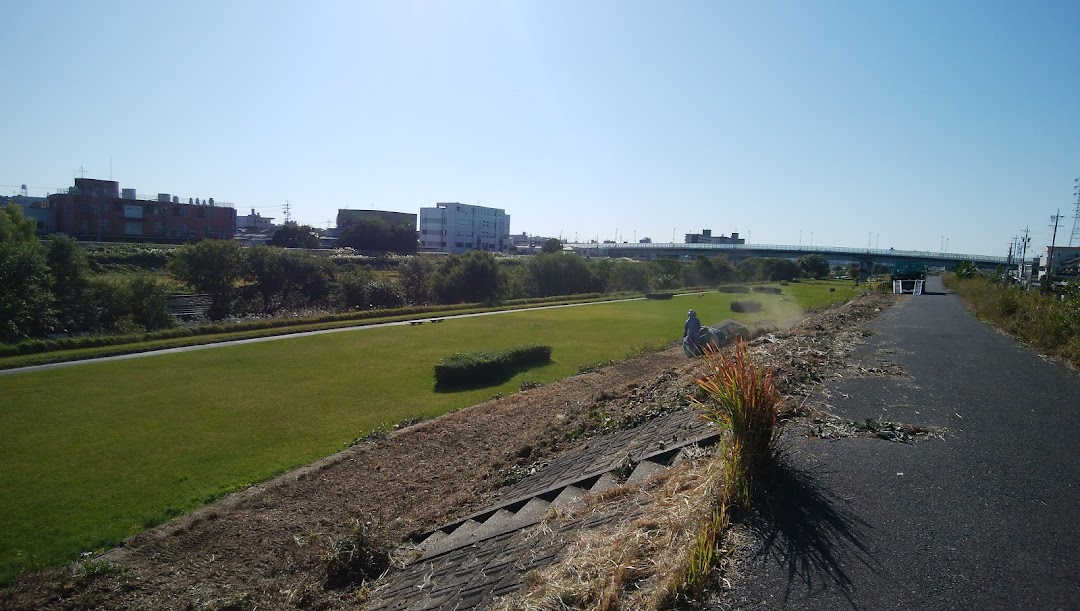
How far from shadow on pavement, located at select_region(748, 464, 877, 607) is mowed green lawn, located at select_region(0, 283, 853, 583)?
932 cm

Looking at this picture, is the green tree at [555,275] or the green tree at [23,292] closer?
the green tree at [23,292]

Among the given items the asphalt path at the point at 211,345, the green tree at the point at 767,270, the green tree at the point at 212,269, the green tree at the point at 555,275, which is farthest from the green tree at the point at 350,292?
the green tree at the point at 767,270

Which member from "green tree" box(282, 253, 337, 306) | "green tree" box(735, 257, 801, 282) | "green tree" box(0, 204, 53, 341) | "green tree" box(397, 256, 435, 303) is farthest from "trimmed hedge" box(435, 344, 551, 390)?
"green tree" box(735, 257, 801, 282)

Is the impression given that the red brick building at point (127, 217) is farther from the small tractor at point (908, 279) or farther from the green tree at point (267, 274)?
the small tractor at point (908, 279)

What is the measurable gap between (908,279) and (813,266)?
53.6 metres

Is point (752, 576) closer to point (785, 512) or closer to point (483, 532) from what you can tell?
point (785, 512)

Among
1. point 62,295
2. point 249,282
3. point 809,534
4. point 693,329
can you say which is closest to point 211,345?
point 62,295

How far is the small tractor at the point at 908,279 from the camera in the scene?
42281 millimetres

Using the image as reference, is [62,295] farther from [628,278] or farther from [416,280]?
[628,278]

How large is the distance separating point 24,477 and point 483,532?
9.89 m

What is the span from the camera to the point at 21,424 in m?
14.1

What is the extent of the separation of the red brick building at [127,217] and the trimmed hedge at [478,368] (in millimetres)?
55803

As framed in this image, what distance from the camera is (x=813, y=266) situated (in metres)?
96.7

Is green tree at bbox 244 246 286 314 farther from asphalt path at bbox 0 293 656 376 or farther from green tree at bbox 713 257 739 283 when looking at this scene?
green tree at bbox 713 257 739 283
